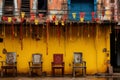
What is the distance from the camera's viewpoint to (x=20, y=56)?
25.9 metres

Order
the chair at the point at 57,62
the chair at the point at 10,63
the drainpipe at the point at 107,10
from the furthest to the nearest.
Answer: the drainpipe at the point at 107,10 < the chair at the point at 57,62 < the chair at the point at 10,63

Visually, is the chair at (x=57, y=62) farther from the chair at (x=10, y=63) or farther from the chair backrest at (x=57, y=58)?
the chair at (x=10, y=63)

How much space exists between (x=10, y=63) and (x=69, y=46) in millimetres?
3646

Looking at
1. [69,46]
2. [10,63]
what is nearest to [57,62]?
[69,46]

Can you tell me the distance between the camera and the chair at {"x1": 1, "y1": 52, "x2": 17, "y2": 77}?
25.4 metres

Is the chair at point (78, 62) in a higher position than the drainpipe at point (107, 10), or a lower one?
lower

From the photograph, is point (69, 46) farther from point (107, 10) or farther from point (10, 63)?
point (10, 63)

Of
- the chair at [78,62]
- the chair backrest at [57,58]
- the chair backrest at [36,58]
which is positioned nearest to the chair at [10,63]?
the chair backrest at [36,58]

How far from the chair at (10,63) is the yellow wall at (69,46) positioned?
26cm

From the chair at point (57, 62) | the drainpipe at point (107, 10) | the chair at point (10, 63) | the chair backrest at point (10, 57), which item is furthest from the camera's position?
the drainpipe at point (107, 10)

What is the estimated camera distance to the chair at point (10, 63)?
2536 centimetres

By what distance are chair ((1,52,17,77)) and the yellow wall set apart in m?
0.26

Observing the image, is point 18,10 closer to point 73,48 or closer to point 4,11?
point 4,11

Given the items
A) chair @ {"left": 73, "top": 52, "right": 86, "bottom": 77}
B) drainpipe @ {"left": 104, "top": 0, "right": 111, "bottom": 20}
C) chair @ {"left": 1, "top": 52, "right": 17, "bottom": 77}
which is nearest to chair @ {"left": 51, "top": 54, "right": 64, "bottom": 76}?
chair @ {"left": 73, "top": 52, "right": 86, "bottom": 77}
